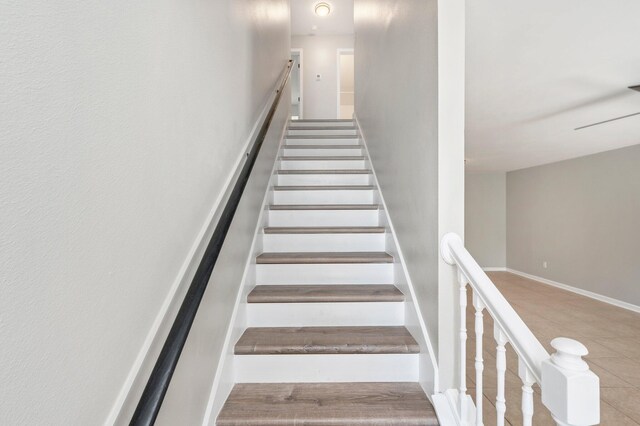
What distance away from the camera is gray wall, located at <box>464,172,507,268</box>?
724 centimetres

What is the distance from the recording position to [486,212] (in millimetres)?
7262

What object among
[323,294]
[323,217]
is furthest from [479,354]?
[323,217]

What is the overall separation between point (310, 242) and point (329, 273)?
33 centimetres

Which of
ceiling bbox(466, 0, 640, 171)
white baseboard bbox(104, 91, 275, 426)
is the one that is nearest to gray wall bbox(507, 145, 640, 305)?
ceiling bbox(466, 0, 640, 171)

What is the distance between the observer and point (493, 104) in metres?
2.91

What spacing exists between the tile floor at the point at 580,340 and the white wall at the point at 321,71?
4.98 m

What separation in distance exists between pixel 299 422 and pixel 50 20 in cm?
138

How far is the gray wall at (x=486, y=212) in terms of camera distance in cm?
724

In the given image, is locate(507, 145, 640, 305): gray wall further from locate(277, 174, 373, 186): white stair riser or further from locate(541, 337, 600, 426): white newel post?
locate(541, 337, 600, 426): white newel post

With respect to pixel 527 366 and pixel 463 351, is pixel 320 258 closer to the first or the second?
pixel 463 351

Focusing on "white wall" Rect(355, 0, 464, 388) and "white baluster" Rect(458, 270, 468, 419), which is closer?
"white baluster" Rect(458, 270, 468, 419)

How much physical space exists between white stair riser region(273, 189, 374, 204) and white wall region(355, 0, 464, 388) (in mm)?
514

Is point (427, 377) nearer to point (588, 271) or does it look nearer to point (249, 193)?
point (249, 193)

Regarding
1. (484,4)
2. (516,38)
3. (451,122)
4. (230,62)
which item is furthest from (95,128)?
(516,38)
